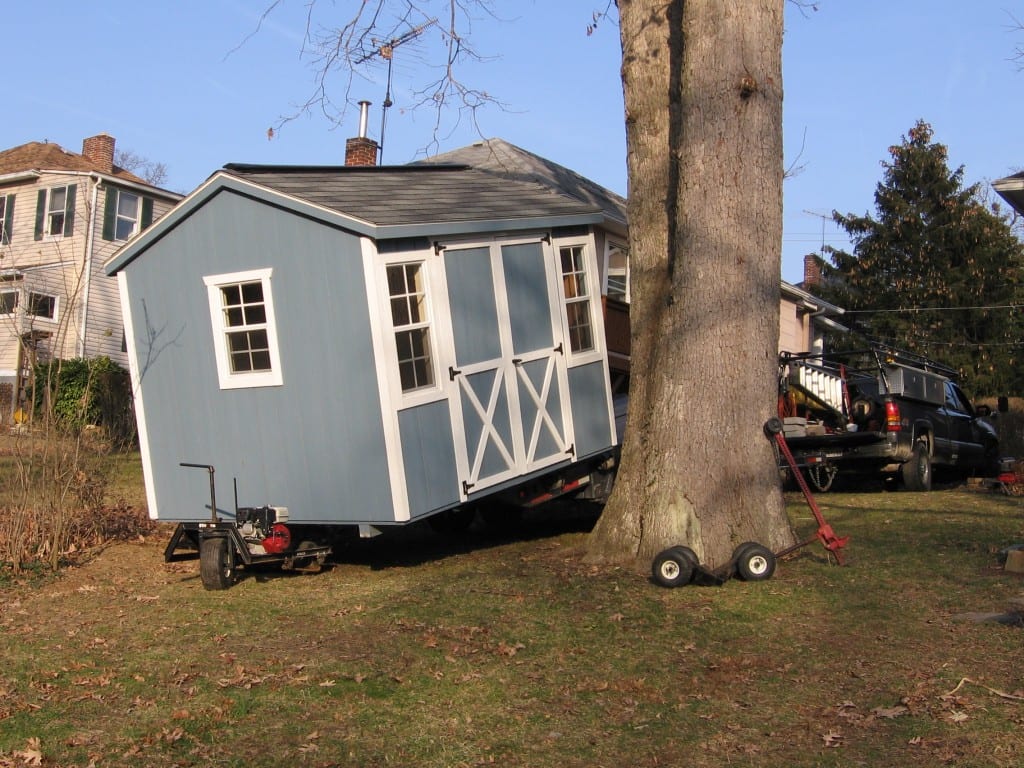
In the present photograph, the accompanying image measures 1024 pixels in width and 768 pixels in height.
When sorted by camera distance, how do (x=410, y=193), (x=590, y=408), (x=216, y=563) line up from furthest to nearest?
(x=590, y=408) → (x=410, y=193) → (x=216, y=563)

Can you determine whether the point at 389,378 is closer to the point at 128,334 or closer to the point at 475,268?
the point at 475,268

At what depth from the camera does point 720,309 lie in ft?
30.7

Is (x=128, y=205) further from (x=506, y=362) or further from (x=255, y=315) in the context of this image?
(x=506, y=362)

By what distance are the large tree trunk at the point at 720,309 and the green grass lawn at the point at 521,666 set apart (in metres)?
0.60

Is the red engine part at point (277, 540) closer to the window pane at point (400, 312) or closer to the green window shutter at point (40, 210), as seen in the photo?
the window pane at point (400, 312)

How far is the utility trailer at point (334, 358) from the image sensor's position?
9.41 metres

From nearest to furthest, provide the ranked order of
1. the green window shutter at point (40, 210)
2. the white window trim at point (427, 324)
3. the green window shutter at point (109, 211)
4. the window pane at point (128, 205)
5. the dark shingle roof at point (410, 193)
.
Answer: the white window trim at point (427, 324)
the dark shingle roof at point (410, 193)
the green window shutter at point (109, 211)
the window pane at point (128, 205)
the green window shutter at point (40, 210)

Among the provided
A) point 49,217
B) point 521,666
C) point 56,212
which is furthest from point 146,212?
point 521,666

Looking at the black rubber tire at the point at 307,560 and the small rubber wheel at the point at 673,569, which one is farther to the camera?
the black rubber tire at the point at 307,560

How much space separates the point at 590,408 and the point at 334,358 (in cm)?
343

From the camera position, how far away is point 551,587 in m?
8.95

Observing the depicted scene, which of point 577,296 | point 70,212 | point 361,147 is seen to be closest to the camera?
point 577,296

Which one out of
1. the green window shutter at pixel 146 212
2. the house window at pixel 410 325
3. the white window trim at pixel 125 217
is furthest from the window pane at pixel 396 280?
the green window shutter at pixel 146 212

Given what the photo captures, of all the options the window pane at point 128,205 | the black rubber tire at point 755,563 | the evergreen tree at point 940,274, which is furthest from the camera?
the evergreen tree at point 940,274
